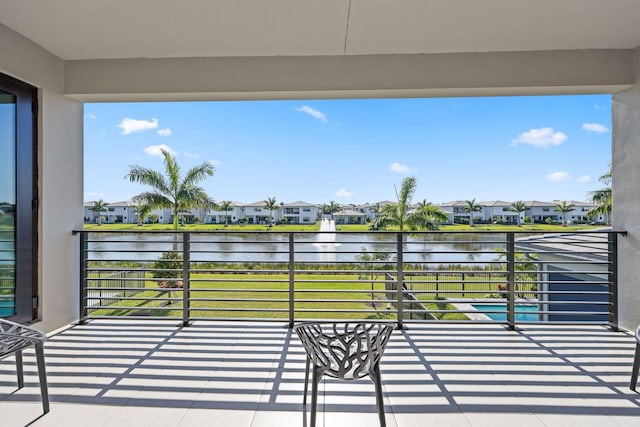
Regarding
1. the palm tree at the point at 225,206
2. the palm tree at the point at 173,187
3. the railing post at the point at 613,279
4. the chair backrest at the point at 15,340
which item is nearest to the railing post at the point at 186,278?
the chair backrest at the point at 15,340

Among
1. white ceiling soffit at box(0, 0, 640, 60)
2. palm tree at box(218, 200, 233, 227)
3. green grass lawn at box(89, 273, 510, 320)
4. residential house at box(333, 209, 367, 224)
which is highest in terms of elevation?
white ceiling soffit at box(0, 0, 640, 60)

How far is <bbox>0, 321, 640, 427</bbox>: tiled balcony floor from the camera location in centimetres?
199

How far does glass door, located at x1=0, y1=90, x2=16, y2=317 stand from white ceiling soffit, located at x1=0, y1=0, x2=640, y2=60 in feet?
2.35

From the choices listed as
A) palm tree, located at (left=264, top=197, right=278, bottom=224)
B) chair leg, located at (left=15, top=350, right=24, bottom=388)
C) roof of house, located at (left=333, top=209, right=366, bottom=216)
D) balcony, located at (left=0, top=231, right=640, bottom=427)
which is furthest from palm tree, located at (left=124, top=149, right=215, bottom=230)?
chair leg, located at (left=15, top=350, right=24, bottom=388)

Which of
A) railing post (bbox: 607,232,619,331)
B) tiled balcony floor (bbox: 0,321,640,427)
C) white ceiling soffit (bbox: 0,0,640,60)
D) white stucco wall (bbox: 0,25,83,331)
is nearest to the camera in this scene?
tiled balcony floor (bbox: 0,321,640,427)

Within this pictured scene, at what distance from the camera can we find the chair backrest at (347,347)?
1.64 meters

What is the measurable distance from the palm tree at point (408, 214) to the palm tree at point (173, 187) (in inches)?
220

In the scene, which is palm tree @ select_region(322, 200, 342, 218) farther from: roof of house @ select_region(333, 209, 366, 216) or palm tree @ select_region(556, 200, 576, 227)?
palm tree @ select_region(556, 200, 576, 227)

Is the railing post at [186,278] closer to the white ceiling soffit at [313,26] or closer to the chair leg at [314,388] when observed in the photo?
the white ceiling soffit at [313,26]

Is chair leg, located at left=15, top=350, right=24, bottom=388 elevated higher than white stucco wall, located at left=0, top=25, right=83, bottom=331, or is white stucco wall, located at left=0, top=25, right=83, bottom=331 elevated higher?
white stucco wall, located at left=0, top=25, right=83, bottom=331

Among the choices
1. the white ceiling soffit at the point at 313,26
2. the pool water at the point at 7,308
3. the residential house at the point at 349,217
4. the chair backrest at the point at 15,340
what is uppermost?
the white ceiling soffit at the point at 313,26

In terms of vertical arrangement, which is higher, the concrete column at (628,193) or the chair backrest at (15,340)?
the concrete column at (628,193)

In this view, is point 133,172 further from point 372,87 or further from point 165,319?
point 372,87

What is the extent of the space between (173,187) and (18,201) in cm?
836
